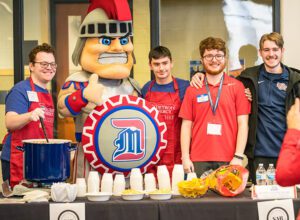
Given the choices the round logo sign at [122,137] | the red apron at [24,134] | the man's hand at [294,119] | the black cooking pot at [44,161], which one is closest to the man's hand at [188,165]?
the round logo sign at [122,137]

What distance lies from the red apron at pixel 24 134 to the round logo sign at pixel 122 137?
14.9 inches

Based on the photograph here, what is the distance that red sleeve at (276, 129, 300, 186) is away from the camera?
1.96m

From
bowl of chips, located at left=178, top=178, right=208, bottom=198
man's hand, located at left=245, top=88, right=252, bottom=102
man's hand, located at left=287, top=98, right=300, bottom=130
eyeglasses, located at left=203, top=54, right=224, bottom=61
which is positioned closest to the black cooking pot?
bowl of chips, located at left=178, top=178, right=208, bottom=198

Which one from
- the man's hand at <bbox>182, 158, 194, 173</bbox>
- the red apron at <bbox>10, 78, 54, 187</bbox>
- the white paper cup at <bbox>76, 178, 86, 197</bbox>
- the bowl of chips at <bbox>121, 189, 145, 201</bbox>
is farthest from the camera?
the red apron at <bbox>10, 78, 54, 187</bbox>

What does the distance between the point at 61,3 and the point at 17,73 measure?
0.77 metres

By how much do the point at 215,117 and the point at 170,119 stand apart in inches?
11.9

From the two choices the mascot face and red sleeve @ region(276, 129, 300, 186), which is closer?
red sleeve @ region(276, 129, 300, 186)

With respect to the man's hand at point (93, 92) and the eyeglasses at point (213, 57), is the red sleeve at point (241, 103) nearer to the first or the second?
the eyeglasses at point (213, 57)

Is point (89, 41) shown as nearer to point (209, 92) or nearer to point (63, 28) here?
point (209, 92)

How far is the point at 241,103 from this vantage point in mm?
3570

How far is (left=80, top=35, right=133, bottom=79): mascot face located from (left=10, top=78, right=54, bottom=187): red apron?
0.35 m

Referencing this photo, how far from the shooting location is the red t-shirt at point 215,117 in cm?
353

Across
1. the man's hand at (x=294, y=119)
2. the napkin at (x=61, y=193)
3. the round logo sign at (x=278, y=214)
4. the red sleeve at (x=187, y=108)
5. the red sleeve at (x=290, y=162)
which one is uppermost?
the red sleeve at (x=187, y=108)

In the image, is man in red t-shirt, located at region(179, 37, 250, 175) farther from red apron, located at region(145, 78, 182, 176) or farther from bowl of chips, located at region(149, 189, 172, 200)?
bowl of chips, located at region(149, 189, 172, 200)
